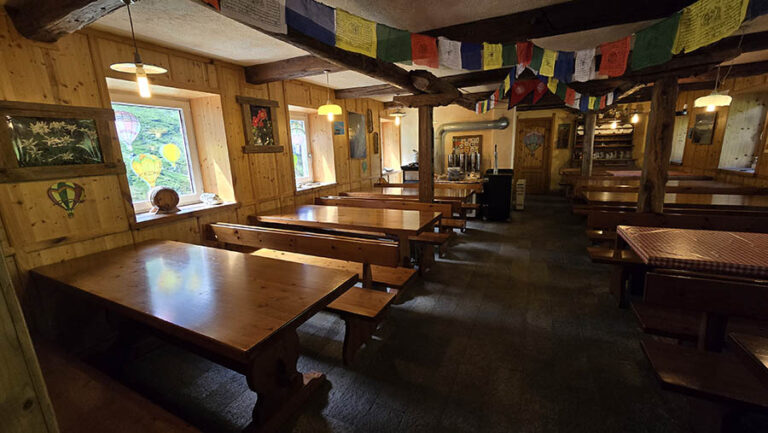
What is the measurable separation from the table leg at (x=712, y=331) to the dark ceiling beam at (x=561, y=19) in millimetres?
2130

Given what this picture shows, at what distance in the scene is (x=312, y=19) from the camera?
6.41 ft

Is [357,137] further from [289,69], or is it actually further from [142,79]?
[142,79]

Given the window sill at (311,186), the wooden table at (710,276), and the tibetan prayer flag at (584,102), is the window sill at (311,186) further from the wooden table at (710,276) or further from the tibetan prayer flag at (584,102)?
the tibetan prayer flag at (584,102)

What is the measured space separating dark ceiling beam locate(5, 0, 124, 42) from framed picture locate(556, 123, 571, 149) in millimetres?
10115

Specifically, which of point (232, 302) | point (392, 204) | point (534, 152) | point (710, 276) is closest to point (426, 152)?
point (392, 204)

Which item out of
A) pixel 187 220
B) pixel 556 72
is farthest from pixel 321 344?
pixel 556 72

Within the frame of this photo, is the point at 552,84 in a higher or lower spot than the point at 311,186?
higher

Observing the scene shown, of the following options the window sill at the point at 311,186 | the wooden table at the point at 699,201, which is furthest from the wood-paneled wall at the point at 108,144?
the wooden table at the point at 699,201

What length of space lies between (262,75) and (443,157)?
5658 millimetres

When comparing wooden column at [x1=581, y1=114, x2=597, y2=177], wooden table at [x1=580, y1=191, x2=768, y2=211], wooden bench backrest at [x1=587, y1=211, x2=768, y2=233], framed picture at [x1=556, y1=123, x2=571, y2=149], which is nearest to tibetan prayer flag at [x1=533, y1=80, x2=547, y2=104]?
wooden table at [x1=580, y1=191, x2=768, y2=211]

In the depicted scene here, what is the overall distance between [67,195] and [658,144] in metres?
5.53

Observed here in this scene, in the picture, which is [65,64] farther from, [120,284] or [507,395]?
[507,395]

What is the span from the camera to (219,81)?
3.63m

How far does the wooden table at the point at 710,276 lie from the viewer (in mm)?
1467
